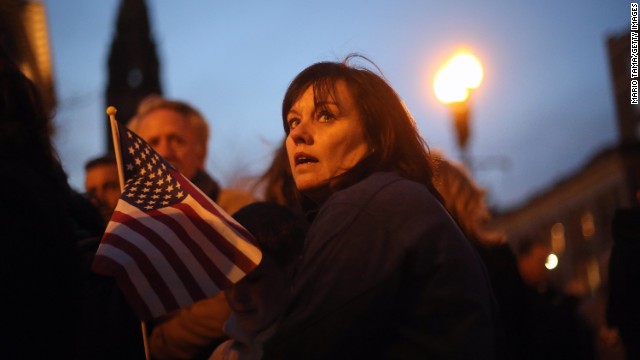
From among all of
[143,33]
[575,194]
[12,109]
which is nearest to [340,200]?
[12,109]

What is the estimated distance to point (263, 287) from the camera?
10.6ft

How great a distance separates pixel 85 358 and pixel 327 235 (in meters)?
1.07

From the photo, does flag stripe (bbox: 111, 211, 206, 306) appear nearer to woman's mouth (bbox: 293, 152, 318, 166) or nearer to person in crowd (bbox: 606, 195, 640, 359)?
woman's mouth (bbox: 293, 152, 318, 166)

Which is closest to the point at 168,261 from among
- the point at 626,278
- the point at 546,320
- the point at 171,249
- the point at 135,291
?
the point at 171,249

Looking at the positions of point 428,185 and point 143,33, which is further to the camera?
point 143,33

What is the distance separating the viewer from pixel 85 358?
288 centimetres

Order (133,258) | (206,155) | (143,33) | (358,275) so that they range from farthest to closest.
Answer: (143,33) → (206,155) → (133,258) → (358,275)

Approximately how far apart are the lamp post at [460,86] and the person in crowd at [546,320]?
272cm

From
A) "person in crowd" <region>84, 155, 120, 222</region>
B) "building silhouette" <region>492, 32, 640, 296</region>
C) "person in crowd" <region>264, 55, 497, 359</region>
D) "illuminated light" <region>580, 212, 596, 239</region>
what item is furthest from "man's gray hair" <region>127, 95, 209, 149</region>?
"illuminated light" <region>580, 212, 596, 239</region>

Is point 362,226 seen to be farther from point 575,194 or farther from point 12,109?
point 575,194

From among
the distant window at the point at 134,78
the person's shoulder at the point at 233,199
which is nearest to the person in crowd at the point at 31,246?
the person's shoulder at the point at 233,199

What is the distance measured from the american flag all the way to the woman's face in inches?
16.9

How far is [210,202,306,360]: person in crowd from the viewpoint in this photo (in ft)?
10.4

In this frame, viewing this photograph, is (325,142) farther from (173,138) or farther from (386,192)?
(173,138)
